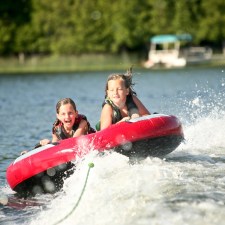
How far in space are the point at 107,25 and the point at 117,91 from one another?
52.3 metres

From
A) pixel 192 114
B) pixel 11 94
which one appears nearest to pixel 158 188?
pixel 192 114

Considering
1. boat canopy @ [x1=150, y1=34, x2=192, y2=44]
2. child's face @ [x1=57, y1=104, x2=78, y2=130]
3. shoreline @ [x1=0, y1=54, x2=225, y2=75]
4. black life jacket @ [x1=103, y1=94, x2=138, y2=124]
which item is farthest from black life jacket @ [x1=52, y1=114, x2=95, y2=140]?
boat canopy @ [x1=150, y1=34, x2=192, y2=44]

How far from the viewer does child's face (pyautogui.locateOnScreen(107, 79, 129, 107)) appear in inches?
332

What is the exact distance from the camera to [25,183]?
795 cm

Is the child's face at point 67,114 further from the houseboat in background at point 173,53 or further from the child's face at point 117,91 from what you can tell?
the houseboat in background at point 173,53

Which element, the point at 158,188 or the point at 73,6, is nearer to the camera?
the point at 158,188

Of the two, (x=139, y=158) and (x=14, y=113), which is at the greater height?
(x=139, y=158)

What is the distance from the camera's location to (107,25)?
197 feet

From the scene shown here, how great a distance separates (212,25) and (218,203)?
5201 cm

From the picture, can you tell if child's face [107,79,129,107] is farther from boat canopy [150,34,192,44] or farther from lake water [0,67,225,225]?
boat canopy [150,34,192,44]

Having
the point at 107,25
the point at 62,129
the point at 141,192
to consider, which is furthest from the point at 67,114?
the point at 107,25

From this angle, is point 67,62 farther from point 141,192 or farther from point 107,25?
point 141,192

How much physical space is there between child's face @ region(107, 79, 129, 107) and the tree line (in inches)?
1939

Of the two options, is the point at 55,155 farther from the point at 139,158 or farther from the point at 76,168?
the point at 139,158
